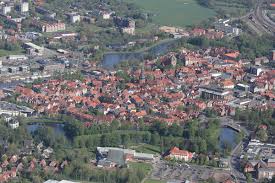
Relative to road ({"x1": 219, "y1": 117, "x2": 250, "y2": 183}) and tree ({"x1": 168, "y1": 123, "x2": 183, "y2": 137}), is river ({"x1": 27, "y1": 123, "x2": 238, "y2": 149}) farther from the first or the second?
tree ({"x1": 168, "y1": 123, "x2": 183, "y2": 137})

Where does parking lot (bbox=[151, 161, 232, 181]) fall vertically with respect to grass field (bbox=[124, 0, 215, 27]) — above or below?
above

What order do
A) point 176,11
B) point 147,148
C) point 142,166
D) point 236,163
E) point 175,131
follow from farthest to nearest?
point 176,11 → point 175,131 → point 147,148 → point 236,163 → point 142,166

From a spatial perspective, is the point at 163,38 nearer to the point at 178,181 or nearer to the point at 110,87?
the point at 110,87

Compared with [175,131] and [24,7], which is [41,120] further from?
[24,7]

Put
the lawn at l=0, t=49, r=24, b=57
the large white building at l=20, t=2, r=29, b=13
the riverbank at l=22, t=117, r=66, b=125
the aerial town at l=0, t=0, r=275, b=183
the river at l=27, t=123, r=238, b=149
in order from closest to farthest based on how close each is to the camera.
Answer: the aerial town at l=0, t=0, r=275, b=183
the river at l=27, t=123, r=238, b=149
the riverbank at l=22, t=117, r=66, b=125
the lawn at l=0, t=49, r=24, b=57
the large white building at l=20, t=2, r=29, b=13

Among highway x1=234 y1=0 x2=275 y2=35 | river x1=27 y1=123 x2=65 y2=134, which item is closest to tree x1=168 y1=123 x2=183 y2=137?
river x1=27 y1=123 x2=65 y2=134

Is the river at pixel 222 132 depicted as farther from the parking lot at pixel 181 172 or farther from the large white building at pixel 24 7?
the large white building at pixel 24 7

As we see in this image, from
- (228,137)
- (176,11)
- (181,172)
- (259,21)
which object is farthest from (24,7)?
(181,172)
